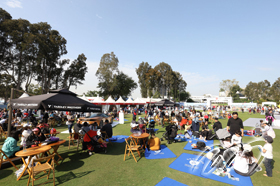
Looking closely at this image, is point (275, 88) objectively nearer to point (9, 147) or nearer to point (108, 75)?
point (108, 75)

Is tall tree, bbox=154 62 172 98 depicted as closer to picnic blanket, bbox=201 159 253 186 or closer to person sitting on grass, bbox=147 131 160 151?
person sitting on grass, bbox=147 131 160 151

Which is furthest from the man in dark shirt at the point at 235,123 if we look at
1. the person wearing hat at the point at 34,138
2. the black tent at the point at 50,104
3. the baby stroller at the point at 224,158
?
the person wearing hat at the point at 34,138

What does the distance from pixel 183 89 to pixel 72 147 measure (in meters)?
67.6

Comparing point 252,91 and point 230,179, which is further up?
point 252,91

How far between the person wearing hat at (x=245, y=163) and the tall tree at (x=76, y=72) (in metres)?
36.6

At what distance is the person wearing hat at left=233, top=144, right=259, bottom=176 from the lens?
4406mm

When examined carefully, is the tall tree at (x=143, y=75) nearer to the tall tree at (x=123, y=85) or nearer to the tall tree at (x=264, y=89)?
the tall tree at (x=123, y=85)

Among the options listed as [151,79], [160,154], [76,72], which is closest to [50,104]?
[160,154]

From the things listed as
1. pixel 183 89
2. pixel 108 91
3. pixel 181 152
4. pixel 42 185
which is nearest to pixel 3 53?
pixel 108 91

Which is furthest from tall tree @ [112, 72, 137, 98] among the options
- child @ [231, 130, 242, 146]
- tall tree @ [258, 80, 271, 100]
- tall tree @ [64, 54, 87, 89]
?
tall tree @ [258, 80, 271, 100]

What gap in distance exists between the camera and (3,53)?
73.8 feet

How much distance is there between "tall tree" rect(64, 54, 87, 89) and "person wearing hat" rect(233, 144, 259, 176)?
120ft

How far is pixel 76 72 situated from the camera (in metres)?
34.8

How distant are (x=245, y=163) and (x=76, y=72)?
122 ft
